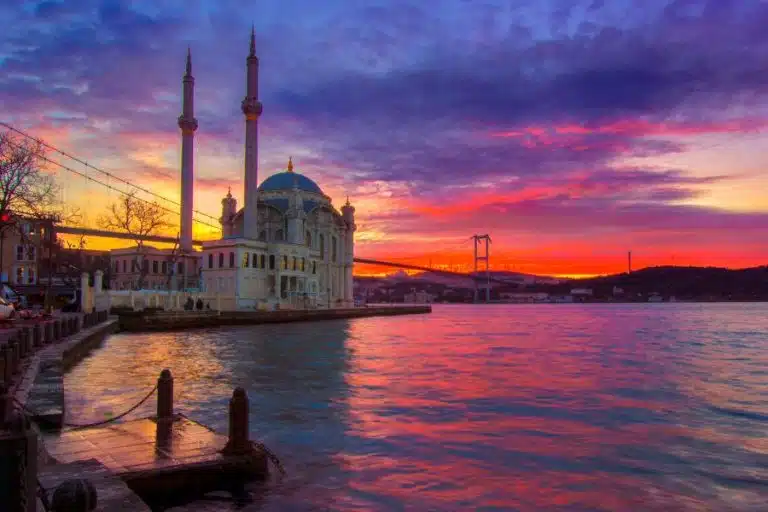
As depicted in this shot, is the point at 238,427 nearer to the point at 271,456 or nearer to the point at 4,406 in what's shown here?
the point at 271,456

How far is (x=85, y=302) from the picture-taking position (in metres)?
→ 46.8

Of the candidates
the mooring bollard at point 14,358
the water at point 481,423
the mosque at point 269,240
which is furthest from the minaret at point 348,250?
the mooring bollard at point 14,358

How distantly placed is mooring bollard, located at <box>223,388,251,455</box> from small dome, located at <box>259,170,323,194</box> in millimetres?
77042

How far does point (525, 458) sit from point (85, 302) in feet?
141

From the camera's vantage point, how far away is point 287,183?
86312 mm

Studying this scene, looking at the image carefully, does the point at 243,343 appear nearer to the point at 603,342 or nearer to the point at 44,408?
the point at 603,342

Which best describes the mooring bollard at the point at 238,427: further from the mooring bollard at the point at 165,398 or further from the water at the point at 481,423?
the mooring bollard at the point at 165,398

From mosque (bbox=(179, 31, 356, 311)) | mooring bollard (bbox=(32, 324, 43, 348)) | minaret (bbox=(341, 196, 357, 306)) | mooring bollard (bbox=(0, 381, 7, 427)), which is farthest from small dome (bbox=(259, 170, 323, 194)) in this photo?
mooring bollard (bbox=(0, 381, 7, 427))

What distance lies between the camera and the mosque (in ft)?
219

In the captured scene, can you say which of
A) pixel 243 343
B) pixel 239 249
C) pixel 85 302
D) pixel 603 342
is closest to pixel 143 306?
pixel 85 302

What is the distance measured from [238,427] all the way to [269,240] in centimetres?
7391

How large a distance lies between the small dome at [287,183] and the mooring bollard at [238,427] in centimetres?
7704

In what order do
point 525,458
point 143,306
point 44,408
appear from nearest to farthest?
point 44,408
point 525,458
point 143,306

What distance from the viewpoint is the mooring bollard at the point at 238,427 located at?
8547 mm
